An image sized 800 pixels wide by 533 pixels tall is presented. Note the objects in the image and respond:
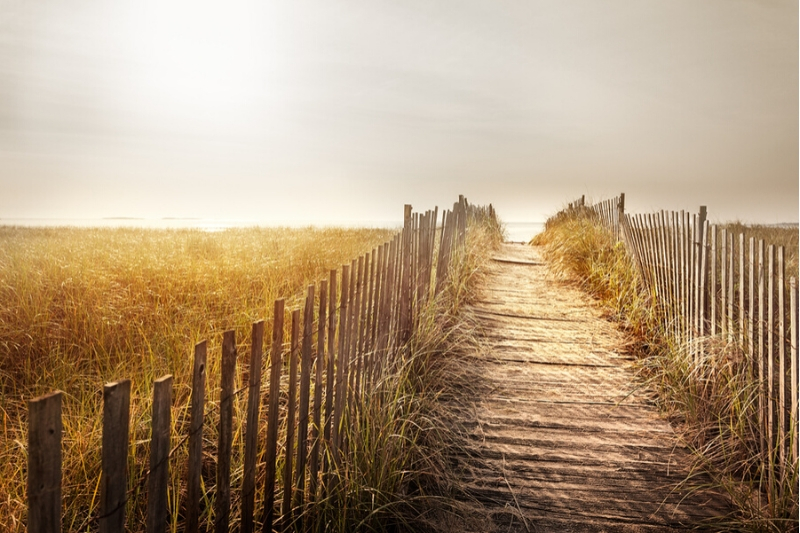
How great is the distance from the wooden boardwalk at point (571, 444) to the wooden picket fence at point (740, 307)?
0.49m

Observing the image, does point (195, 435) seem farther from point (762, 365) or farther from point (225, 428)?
point (762, 365)

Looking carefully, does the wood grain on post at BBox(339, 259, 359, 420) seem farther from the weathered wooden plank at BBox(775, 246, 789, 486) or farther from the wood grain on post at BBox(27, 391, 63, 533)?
the weathered wooden plank at BBox(775, 246, 789, 486)

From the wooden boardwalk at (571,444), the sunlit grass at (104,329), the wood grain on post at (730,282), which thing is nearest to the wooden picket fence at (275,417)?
the sunlit grass at (104,329)

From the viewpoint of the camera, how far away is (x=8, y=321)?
4.89 m

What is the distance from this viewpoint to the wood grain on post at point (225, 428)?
65.9 inches

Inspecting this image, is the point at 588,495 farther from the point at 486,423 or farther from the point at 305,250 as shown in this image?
the point at 305,250

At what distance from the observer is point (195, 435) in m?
1.55

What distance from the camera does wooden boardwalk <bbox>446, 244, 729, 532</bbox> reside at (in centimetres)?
272

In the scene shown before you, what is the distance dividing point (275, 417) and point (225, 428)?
1.28ft

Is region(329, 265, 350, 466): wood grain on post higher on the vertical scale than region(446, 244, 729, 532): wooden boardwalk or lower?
higher

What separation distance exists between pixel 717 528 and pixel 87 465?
311 centimetres

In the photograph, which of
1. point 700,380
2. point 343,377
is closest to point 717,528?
point 700,380

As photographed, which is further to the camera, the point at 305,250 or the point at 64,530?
the point at 305,250

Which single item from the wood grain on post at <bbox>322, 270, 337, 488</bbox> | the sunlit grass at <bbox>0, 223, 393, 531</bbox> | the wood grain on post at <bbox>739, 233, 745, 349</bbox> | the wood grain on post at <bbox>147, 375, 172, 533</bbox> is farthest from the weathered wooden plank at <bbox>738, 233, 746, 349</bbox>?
the wood grain on post at <bbox>147, 375, 172, 533</bbox>
